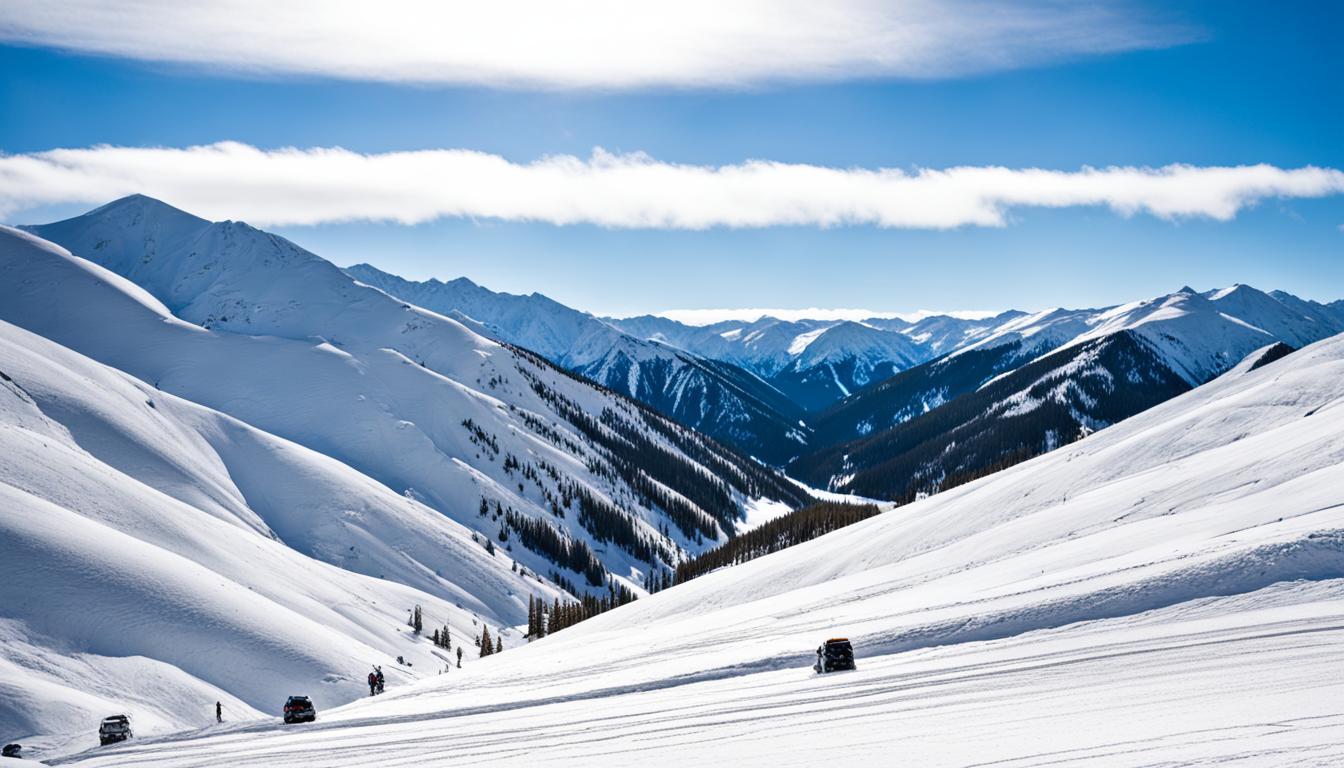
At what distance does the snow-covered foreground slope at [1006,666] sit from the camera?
58.1 feet

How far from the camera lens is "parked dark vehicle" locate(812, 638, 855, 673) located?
84.8 feet

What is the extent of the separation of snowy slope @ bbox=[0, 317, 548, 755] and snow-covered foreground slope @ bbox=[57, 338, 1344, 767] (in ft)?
72.2

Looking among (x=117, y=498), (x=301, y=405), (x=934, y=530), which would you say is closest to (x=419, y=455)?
(x=301, y=405)

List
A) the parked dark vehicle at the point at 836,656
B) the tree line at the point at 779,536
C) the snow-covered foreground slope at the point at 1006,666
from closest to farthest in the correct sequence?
1. the snow-covered foreground slope at the point at 1006,666
2. the parked dark vehicle at the point at 836,656
3. the tree line at the point at 779,536

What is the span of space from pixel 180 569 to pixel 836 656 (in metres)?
57.0

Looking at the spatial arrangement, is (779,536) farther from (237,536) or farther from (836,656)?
(836,656)

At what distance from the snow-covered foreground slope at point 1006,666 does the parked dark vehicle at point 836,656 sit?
2.73 feet

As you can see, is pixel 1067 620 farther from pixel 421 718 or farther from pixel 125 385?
pixel 125 385

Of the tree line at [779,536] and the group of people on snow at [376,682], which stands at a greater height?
the tree line at [779,536]

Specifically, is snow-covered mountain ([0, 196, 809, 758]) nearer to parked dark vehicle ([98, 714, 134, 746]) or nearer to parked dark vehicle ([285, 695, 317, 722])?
parked dark vehicle ([98, 714, 134, 746])

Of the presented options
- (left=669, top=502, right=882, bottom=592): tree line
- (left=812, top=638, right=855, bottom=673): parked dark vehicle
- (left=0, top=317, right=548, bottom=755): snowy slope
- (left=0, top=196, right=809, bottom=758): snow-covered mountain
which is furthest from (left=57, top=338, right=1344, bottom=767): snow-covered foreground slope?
(left=669, top=502, right=882, bottom=592): tree line

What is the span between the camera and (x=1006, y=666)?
76.4ft

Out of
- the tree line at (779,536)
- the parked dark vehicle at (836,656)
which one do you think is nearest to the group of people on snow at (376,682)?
the parked dark vehicle at (836,656)

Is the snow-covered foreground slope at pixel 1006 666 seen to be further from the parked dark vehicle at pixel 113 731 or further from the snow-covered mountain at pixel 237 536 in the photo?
the snow-covered mountain at pixel 237 536
